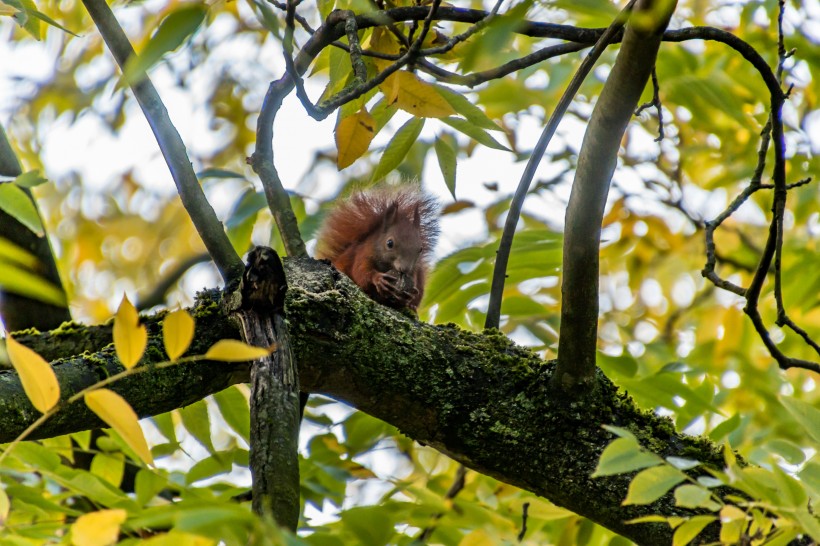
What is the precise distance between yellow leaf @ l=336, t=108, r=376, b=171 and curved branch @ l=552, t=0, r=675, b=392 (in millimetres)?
505

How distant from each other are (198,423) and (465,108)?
1.27 metres

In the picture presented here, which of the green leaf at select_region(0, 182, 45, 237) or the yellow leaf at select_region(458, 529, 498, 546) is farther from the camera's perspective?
the green leaf at select_region(0, 182, 45, 237)

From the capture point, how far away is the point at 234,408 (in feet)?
8.42

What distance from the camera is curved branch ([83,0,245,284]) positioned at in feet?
6.81

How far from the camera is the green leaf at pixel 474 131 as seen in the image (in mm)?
2084

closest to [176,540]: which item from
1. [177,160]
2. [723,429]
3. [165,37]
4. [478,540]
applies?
[478,540]

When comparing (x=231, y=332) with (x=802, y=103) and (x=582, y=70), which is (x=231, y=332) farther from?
(x=802, y=103)

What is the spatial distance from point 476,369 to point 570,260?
1.65 ft

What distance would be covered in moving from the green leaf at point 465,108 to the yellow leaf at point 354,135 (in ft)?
0.61

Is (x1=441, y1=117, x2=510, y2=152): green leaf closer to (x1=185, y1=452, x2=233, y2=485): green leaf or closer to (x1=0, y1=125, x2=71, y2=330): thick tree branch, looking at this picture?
(x1=185, y1=452, x2=233, y2=485): green leaf

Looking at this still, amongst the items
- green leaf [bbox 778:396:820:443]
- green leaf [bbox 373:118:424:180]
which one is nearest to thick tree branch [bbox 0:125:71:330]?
green leaf [bbox 373:118:424:180]

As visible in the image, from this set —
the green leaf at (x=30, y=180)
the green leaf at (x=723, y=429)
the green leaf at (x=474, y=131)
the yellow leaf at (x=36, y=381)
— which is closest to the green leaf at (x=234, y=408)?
the green leaf at (x=30, y=180)

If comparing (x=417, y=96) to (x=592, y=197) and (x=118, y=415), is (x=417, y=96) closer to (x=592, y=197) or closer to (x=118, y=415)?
(x=592, y=197)

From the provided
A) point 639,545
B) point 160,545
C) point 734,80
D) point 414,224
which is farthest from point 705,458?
point 414,224
